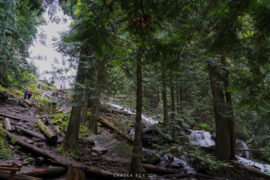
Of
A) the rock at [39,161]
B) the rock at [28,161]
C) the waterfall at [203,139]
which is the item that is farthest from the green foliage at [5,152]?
the waterfall at [203,139]

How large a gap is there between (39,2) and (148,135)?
10372 mm

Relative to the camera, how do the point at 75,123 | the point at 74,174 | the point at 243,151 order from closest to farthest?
the point at 74,174 → the point at 75,123 → the point at 243,151

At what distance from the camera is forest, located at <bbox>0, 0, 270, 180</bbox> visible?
2650 mm

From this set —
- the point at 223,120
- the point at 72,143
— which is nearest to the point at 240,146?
the point at 223,120

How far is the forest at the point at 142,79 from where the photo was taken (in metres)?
2.65

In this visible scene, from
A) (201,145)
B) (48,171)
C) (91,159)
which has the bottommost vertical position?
(48,171)

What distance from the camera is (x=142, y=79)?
238 inches

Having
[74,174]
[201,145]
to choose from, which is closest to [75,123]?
[74,174]

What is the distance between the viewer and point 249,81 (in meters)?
3.70

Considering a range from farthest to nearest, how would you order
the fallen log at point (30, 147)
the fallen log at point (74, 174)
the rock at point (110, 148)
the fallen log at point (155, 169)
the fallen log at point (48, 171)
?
the rock at point (110, 148), the fallen log at point (155, 169), the fallen log at point (30, 147), the fallen log at point (48, 171), the fallen log at point (74, 174)

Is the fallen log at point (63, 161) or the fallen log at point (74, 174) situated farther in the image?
the fallen log at point (63, 161)

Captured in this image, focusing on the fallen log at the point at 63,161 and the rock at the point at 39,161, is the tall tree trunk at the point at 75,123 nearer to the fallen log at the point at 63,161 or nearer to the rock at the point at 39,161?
the fallen log at the point at 63,161

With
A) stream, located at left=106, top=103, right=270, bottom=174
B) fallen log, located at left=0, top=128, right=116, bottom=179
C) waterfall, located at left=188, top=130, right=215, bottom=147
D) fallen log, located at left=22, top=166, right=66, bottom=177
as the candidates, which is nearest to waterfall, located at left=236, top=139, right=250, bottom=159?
stream, located at left=106, top=103, right=270, bottom=174

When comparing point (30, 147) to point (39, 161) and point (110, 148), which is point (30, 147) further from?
point (110, 148)
